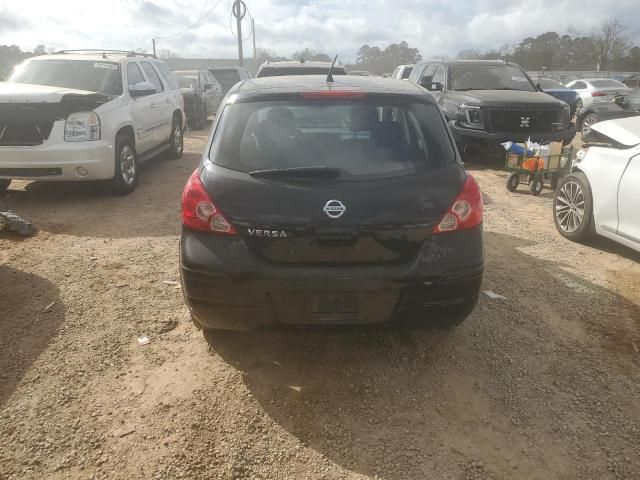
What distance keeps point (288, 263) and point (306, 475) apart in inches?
40.5

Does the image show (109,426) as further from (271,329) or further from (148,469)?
(271,329)

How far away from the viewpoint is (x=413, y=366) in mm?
3164

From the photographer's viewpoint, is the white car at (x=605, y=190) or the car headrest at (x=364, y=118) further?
the white car at (x=605, y=190)

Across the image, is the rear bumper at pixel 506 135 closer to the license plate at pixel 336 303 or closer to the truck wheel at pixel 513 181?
the truck wheel at pixel 513 181

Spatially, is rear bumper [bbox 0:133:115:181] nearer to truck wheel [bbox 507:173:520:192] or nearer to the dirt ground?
the dirt ground

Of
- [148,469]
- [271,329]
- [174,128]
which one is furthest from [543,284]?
[174,128]

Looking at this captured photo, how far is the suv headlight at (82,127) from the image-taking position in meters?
6.32

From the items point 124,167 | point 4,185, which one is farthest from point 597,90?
point 4,185

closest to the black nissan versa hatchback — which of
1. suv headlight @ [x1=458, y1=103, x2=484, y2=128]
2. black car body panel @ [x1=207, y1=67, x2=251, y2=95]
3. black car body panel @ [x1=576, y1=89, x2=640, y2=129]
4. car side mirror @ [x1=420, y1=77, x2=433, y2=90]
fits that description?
suv headlight @ [x1=458, y1=103, x2=484, y2=128]

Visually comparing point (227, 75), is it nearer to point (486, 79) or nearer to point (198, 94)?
point (198, 94)

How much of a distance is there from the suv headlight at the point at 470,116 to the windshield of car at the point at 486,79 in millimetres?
1231

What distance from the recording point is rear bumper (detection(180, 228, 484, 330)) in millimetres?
2635

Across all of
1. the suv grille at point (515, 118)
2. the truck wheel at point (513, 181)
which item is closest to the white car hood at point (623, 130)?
the truck wheel at point (513, 181)

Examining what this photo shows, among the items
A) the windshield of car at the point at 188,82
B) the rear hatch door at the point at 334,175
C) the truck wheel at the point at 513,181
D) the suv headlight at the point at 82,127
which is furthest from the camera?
the windshield of car at the point at 188,82
